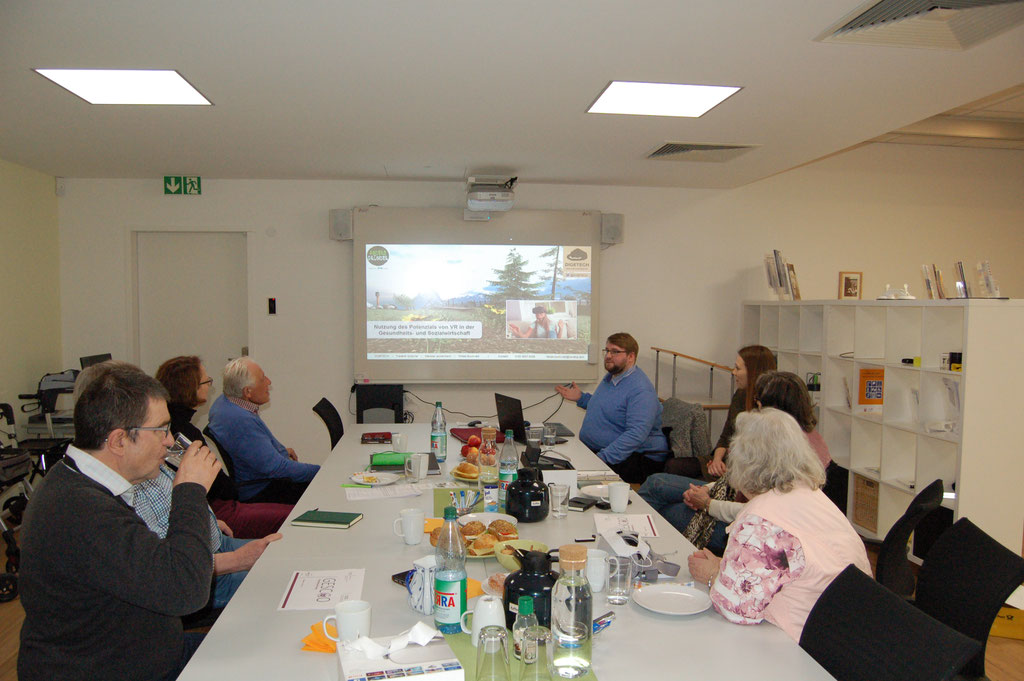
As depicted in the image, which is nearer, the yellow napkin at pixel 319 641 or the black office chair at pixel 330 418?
the yellow napkin at pixel 319 641

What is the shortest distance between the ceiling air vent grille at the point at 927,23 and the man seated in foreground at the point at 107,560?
8.91 feet

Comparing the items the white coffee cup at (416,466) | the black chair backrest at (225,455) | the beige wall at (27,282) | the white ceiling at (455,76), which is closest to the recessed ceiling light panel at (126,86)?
the white ceiling at (455,76)

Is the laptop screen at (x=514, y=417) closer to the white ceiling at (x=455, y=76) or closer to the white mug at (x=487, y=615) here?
the white ceiling at (x=455, y=76)

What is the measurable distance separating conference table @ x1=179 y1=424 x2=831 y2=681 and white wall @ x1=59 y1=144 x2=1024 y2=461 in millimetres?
3957

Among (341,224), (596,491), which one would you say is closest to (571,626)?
(596,491)

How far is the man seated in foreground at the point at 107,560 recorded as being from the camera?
61.9 inches

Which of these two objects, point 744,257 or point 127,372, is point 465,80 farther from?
point 744,257

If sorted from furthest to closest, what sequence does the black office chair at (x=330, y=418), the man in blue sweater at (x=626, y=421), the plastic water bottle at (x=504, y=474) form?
the black office chair at (x=330, y=418) → the man in blue sweater at (x=626, y=421) → the plastic water bottle at (x=504, y=474)

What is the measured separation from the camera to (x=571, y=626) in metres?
1.57

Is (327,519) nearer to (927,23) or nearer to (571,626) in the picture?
(571,626)

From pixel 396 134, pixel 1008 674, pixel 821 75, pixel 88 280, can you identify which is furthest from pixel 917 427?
pixel 88 280

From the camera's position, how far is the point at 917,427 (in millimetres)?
4152

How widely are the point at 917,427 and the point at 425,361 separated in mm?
3786

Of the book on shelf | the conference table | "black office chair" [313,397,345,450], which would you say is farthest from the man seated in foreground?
the book on shelf
